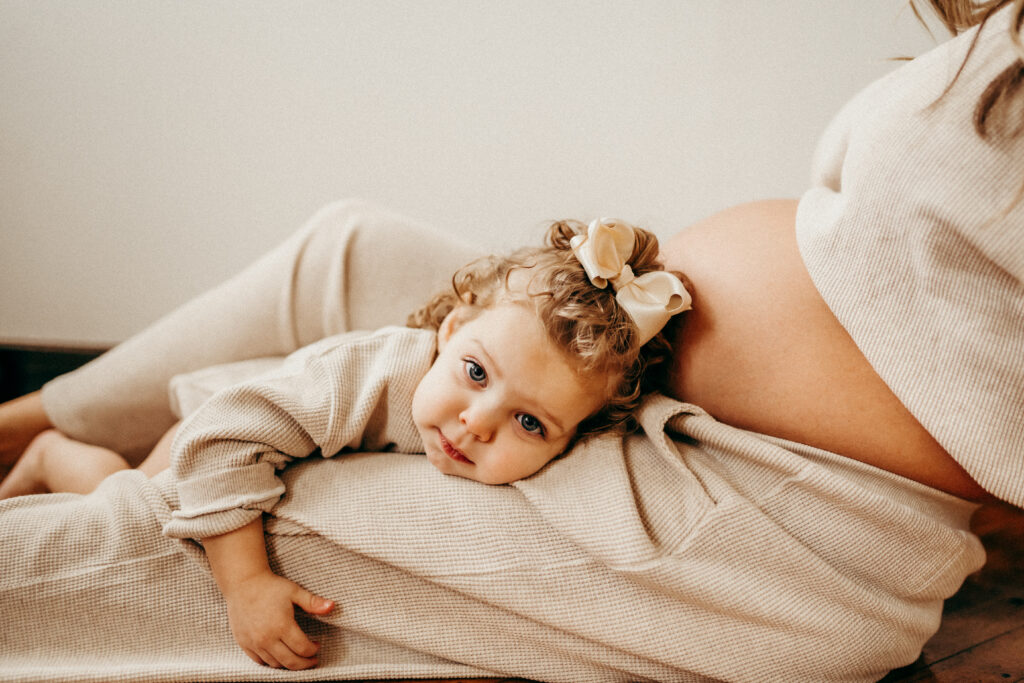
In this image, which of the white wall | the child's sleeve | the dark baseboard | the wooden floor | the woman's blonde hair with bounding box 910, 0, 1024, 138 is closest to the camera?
the woman's blonde hair with bounding box 910, 0, 1024, 138

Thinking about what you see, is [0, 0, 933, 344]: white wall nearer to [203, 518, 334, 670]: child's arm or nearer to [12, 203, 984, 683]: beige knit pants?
[12, 203, 984, 683]: beige knit pants

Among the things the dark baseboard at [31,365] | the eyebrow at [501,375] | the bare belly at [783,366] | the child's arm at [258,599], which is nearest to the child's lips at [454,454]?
the eyebrow at [501,375]

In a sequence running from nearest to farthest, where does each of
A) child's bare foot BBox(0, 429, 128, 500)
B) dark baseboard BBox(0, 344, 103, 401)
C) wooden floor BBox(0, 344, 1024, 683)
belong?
wooden floor BBox(0, 344, 1024, 683) < child's bare foot BBox(0, 429, 128, 500) < dark baseboard BBox(0, 344, 103, 401)

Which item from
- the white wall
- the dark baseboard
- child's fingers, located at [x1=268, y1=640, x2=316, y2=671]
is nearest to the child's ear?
child's fingers, located at [x1=268, y1=640, x2=316, y2=671]

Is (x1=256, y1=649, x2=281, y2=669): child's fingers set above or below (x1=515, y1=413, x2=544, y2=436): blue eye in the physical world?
below

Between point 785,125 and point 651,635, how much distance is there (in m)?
1.10

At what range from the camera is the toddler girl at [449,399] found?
74 centimetres

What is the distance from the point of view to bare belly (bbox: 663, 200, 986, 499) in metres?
0.77

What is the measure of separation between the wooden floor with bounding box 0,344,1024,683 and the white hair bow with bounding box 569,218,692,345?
50cm

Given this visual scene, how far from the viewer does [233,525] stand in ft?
2.38

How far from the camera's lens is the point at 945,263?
689 mm

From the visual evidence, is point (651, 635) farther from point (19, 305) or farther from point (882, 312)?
point (19, 305)

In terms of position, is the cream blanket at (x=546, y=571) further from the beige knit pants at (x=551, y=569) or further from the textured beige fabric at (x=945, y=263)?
the textured beige fabric at (x=945, y=263)

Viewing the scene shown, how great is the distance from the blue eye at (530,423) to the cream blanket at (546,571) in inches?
2.1
